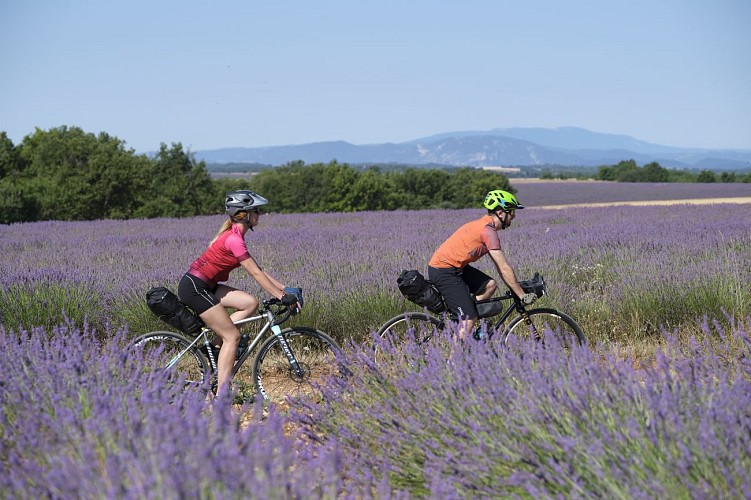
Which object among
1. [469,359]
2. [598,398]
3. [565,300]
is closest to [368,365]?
[469,359]

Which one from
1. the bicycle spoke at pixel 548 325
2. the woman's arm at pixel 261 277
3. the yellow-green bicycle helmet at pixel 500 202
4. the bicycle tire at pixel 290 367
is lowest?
the bicycle tire at pixel 290 367

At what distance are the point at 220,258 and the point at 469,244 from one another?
1674 mm

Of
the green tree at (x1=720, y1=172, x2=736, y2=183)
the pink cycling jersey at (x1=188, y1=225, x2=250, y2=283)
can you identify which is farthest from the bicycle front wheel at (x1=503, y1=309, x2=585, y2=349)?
the green tree at (x1=720, y1=172, x2=736, y2=183)

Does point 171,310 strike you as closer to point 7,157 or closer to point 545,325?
point 545,325

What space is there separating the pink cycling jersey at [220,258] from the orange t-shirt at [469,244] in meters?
1.44

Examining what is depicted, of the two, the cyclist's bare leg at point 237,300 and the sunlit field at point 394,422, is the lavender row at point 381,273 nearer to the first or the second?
the sunlit field at point 394,422

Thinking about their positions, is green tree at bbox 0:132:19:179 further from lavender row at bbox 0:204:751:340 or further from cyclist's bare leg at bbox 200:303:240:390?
cyclist's bare leg at bbox 200:303:240:390

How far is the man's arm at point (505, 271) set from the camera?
5152mm

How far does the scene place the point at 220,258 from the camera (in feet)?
15.5

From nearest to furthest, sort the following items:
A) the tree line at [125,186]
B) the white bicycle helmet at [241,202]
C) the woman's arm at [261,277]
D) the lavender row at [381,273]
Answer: the woman's arm at [261,277] → the white bicycle helmet at [241,202] → the lavender row at [381,273] → the tree line at [125,186]

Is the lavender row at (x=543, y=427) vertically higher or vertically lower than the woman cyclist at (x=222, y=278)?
lower

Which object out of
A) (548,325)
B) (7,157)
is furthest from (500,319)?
(7,157)

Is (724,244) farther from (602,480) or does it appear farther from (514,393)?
(602,480)

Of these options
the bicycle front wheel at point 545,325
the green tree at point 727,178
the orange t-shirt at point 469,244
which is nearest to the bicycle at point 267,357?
the orange t-shirt at point 469,244
